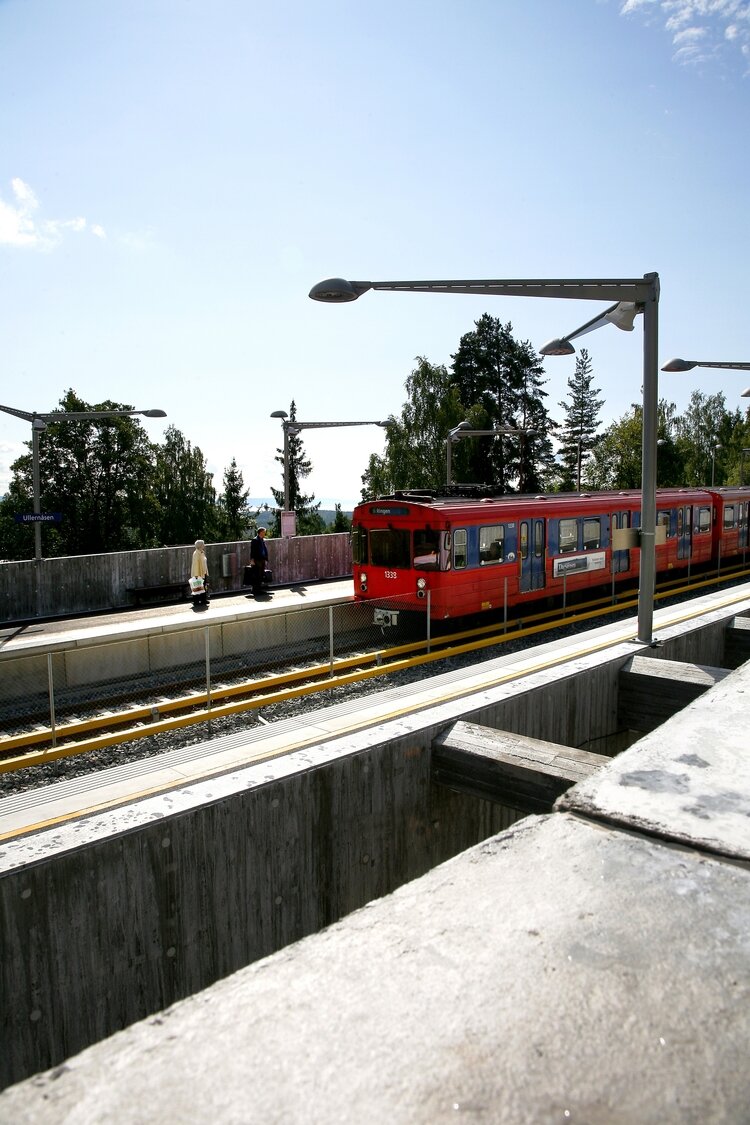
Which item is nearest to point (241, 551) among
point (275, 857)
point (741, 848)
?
point (275, 857)

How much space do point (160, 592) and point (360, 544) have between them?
7.03 metres

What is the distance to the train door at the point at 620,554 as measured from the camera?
69.1 feet

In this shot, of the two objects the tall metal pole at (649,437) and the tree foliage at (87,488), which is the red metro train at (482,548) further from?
the tree foliage at (87,488)

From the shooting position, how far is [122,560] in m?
21.2

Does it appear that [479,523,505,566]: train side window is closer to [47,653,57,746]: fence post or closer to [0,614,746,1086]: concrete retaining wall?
[47,653,57,746]: fence post

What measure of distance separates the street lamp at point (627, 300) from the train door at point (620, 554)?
1102 centimetres

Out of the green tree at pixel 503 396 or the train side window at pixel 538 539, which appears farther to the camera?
the green tree at pixel 503 396

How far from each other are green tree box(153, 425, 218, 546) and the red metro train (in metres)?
58.5

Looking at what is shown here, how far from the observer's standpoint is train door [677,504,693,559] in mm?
23531

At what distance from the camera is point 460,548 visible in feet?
53.3

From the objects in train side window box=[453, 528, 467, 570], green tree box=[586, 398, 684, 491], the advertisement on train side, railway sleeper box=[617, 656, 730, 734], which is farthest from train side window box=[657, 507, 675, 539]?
green tree box=[586, 398, 684, 491]

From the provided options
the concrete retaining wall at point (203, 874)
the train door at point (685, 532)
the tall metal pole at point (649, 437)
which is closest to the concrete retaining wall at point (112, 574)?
the train door at point (685, 532)

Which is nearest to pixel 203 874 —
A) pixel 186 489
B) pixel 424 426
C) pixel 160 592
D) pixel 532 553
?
pixel 532 553

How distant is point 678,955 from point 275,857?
3.05m
